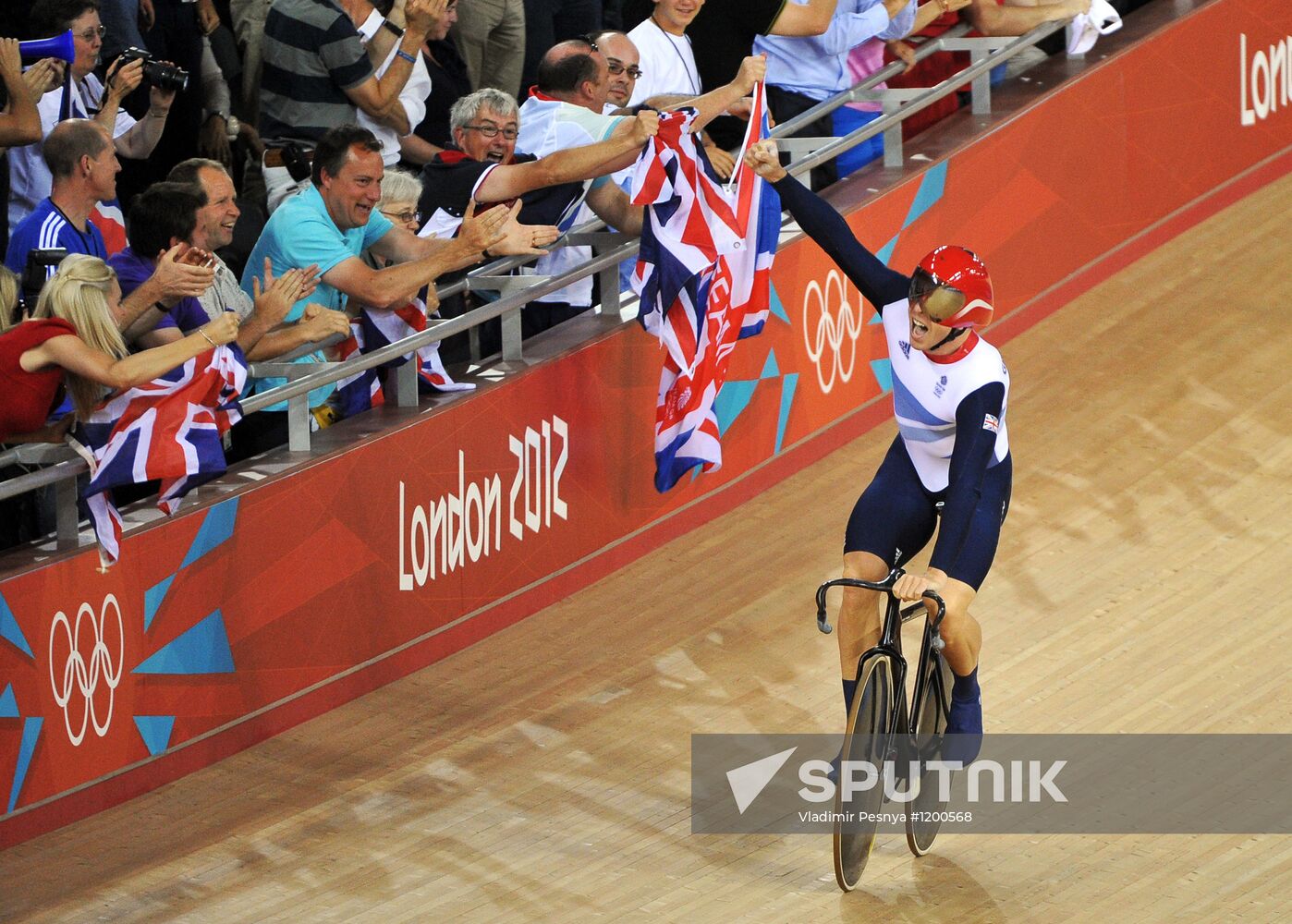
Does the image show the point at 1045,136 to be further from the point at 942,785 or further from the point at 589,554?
the point at 942,785

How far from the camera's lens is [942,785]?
5.61 meters

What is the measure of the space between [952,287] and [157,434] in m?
2.33

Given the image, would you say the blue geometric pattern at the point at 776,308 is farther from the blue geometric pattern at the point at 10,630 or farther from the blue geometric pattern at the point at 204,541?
the blue geometric pattern at the point at 10,630

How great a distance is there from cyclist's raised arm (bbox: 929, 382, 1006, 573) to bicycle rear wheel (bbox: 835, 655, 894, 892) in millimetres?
350

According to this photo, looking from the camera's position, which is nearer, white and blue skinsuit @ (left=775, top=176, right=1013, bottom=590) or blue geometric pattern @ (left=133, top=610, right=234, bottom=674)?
white and blue skinsuit @ (left=775, top=176, right=1013, bottom=590)

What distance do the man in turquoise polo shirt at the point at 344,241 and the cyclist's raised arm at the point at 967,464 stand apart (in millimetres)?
1926

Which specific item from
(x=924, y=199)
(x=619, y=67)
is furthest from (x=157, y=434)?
(x=924, y=199)

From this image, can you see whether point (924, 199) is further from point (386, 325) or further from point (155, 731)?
point (155, 731)

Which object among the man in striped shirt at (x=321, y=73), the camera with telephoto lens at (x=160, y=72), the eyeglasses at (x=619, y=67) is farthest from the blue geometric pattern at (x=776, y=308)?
the camera with telephoto lens at (x=160, y=72)

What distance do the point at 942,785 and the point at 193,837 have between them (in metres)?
2.23

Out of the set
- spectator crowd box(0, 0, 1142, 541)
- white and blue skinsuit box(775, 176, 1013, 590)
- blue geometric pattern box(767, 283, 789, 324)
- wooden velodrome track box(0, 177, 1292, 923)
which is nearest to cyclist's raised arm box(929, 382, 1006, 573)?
white and blue skinsuit box(775, 176, 1013, 590)

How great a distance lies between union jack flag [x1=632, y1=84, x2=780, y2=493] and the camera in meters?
6.91

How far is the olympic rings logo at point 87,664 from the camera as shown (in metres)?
5.75

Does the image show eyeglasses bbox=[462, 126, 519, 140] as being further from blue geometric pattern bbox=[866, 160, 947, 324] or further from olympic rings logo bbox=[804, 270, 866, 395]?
blue geometric pattern bbox=[866, 160, 947, 324]
